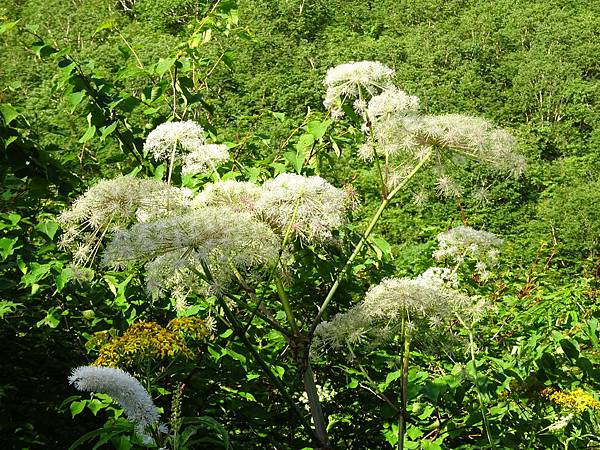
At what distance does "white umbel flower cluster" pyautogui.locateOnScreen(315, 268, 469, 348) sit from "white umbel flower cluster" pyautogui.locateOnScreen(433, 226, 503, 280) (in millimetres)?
321

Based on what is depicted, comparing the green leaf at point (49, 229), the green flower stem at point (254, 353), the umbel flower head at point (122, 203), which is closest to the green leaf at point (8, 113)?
the green leaf at point (49, 229)

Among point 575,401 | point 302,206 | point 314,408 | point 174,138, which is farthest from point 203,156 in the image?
point 575,401

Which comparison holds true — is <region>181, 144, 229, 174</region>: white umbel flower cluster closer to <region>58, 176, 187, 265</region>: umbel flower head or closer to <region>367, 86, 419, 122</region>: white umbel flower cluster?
<region>58, 176, 187, 265</region>: umbel flower head

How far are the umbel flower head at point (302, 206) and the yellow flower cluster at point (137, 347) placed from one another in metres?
0.39

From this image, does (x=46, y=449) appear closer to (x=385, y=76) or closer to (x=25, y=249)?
(x=25, y=249)

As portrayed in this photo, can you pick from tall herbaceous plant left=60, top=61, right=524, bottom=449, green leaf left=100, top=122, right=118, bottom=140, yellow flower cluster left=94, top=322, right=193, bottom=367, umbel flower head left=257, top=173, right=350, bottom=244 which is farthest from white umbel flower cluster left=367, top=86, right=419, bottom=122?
green leaf left=100, top=122, right=118, bottom=140

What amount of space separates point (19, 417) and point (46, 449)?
0.14 m

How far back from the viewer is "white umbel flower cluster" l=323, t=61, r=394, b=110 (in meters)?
2.08

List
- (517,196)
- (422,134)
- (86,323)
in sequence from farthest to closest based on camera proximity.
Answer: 1. (517,196)
2. (86,323)
3. (422,134)

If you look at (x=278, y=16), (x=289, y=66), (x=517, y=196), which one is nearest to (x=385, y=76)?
(x=517, y=196)

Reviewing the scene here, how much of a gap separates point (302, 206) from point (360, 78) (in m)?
0.54

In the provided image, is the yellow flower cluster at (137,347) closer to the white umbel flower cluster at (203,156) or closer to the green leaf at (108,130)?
the white umbel flower cluster at (203,156)

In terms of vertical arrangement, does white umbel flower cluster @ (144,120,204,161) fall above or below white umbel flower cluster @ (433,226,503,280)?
above

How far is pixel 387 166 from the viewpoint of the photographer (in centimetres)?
198
